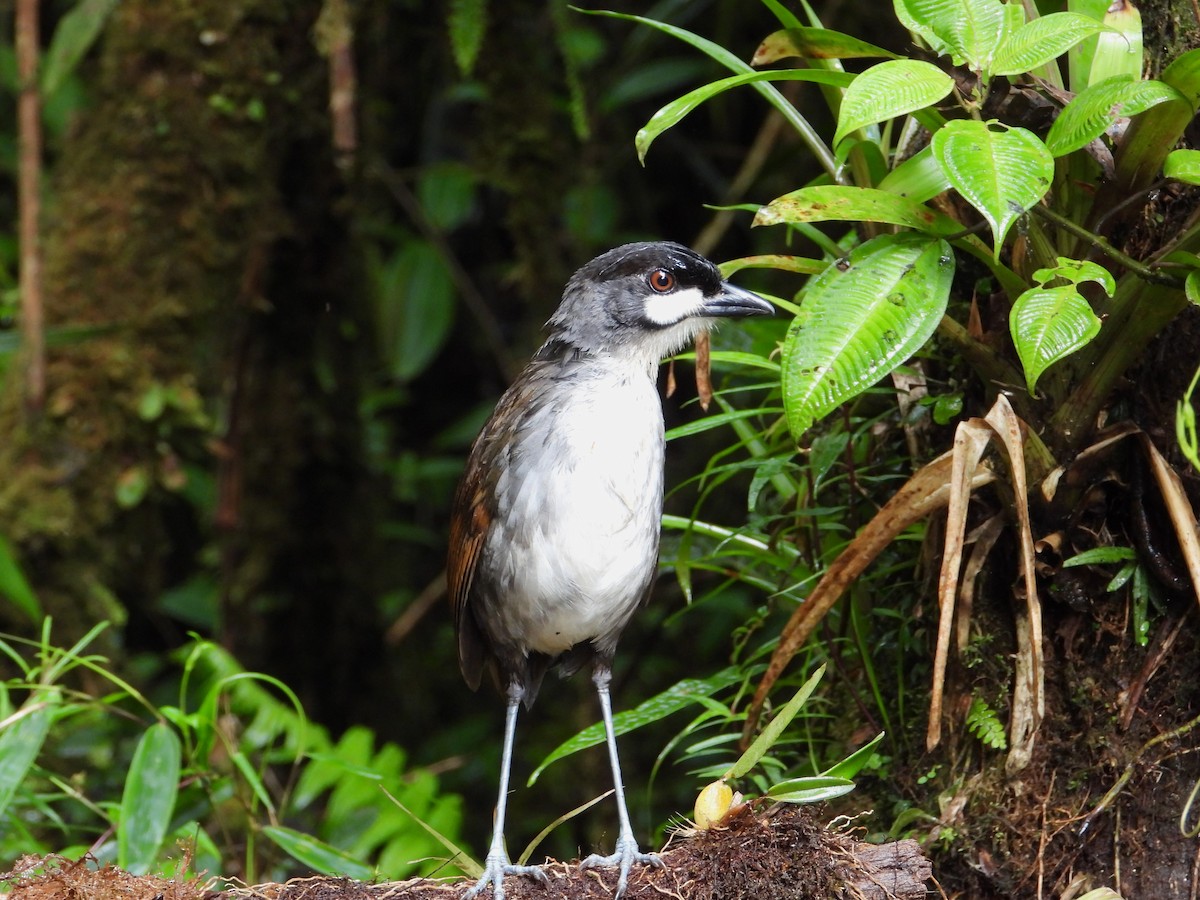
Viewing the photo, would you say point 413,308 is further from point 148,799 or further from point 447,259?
point 148,799

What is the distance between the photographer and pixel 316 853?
361cm

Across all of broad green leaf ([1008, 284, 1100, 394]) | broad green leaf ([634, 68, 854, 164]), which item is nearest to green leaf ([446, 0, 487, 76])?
broad green leaf ([634, 68, 854, 164])

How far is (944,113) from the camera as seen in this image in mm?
2975

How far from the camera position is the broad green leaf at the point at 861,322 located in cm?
234

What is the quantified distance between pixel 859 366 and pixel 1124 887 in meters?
1.23

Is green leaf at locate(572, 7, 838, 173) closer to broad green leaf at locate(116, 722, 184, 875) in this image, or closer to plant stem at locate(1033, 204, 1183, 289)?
plant stem at locate(1033, 204, 1183, 289)

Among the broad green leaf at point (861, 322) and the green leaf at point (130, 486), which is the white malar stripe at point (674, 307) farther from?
the green leaf at point (130, 486)

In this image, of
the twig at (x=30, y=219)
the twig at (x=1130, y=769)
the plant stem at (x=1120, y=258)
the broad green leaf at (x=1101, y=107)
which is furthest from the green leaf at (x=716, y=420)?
the twig at (x=30, y=219)

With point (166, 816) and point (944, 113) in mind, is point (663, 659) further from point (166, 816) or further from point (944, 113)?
point (944, 113)

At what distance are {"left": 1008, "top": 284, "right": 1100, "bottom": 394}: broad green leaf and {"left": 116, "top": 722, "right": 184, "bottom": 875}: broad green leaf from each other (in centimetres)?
241

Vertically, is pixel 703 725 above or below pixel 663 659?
above

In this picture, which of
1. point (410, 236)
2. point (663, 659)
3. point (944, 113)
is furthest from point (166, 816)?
point (410, 236)

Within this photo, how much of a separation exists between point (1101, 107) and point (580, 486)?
4.65 feet

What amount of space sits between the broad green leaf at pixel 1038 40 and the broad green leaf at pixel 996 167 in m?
0.12
